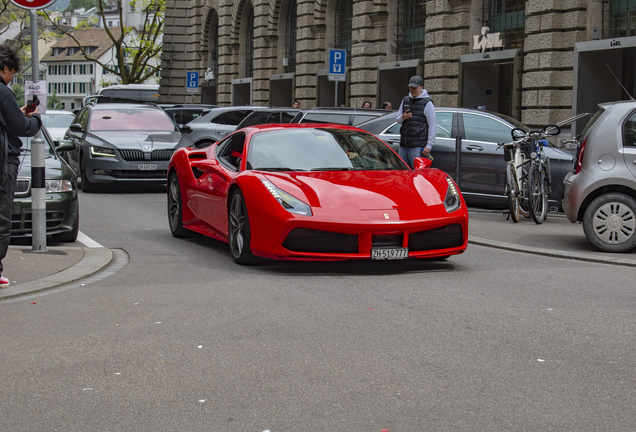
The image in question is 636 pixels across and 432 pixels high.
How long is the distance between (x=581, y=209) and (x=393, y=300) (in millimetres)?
3976

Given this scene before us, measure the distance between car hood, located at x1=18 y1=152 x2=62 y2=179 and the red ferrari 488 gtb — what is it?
5.49ft

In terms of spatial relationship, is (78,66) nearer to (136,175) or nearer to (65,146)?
(136,175)

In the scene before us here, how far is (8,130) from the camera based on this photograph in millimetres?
6648

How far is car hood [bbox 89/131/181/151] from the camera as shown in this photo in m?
16.6

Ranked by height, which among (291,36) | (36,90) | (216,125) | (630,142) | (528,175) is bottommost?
(528,175)

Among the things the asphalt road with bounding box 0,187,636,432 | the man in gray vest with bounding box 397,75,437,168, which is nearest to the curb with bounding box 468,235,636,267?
the asphalt road with bounding box 0,187,636,432

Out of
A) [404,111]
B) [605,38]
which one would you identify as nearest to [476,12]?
[605,38]

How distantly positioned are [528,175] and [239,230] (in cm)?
548

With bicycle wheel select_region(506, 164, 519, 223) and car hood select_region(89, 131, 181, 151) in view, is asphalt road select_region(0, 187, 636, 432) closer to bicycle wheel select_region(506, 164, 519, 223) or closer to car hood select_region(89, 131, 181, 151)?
bicycle wheel select_region(506, 164, 519, 223)

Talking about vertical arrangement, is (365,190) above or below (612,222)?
above

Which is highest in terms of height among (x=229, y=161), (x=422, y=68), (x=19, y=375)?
(x=422, y=68)

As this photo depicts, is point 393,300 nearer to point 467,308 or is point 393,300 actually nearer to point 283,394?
point 467,308

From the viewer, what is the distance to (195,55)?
5191 centimetres

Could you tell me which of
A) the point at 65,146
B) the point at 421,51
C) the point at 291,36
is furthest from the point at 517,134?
the point at 291,36
